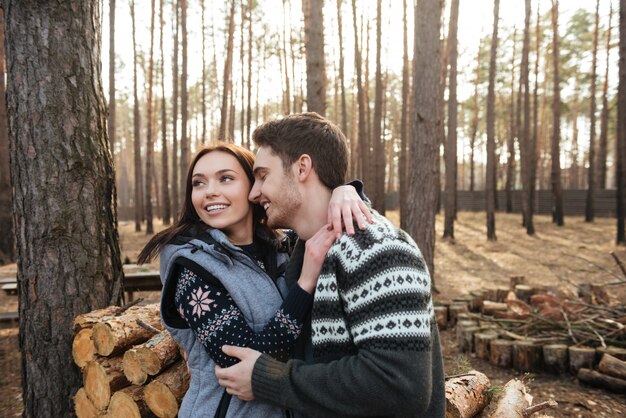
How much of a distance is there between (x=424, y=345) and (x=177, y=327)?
105 centimetres

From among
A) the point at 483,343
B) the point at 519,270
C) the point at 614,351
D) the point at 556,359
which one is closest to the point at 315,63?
the point at 483,343

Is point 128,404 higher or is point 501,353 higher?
point 128,404

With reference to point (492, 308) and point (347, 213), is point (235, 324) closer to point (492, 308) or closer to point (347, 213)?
point (347, 213)

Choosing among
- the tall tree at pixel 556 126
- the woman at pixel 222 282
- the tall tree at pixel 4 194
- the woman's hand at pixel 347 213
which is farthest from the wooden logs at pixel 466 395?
the tall tree at pixel 556 126

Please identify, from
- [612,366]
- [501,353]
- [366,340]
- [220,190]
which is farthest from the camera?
[501,353]

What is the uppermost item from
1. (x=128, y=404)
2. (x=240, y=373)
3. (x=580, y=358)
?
(x=240, y=373)

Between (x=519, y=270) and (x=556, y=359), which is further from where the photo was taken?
(x=519, y=270)

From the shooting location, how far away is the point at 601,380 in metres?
4.29

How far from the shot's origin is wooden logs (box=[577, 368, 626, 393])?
4168 mm

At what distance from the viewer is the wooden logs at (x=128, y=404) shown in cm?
254

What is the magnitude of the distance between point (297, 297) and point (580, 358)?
4295mm

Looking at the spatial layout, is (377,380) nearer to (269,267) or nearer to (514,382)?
(269,267)

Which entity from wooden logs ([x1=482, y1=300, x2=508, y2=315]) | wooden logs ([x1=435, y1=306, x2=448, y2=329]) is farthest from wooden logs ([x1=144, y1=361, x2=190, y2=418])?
wooden logs ([x1=482, y1=300, x2=508, y2=315])

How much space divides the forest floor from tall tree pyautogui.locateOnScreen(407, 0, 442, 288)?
164cm
